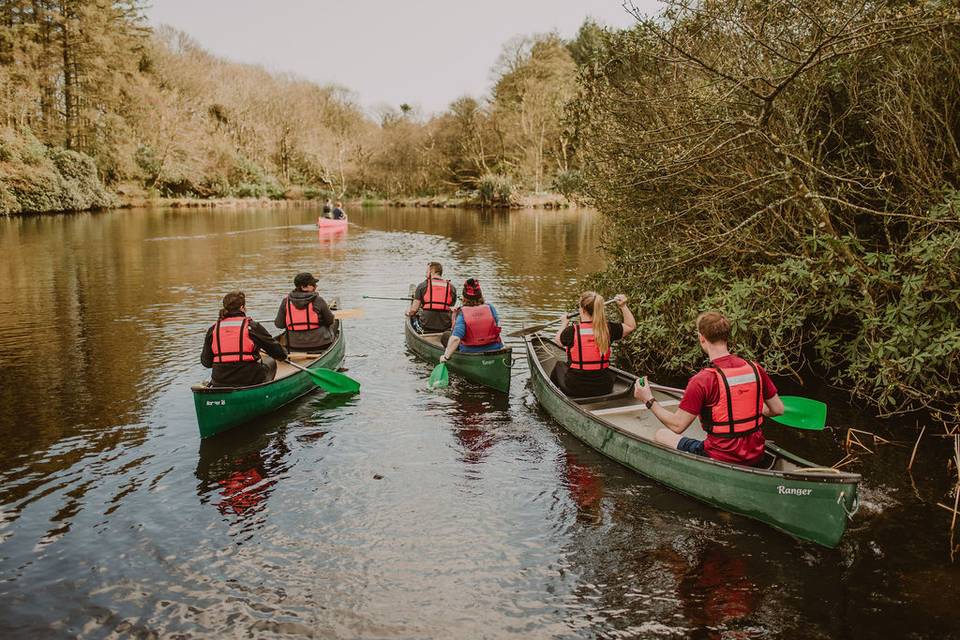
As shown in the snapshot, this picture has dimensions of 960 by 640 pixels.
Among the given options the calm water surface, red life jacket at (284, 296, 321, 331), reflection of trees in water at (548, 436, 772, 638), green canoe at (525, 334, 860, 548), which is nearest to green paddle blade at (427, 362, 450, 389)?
the calm water surface

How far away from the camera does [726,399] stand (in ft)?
18.4

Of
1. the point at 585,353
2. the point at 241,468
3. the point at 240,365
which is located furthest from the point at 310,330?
the point at 585,353

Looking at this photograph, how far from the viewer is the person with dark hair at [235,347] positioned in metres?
7.87

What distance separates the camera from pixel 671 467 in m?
6.36

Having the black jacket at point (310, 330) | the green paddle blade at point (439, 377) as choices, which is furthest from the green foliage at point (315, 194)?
the green paddle blade at point (439, 377)

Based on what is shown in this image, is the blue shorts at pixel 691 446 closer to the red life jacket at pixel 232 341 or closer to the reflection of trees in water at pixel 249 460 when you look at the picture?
the reflection of trees in water at pixel 249 460

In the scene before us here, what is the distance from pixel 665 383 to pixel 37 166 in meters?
40.9

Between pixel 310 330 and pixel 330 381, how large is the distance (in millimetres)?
1390

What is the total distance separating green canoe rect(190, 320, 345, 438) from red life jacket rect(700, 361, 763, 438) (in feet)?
16.6

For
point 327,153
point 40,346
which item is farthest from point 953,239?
point 327,153

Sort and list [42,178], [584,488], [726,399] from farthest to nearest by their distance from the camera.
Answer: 1. [42,178]
2. [584,488]
3. [726,399]

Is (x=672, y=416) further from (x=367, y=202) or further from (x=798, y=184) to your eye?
(x=367, y=202)

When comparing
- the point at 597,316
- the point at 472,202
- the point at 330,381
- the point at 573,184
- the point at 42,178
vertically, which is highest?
the point at 42,178

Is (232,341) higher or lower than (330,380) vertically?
higher
